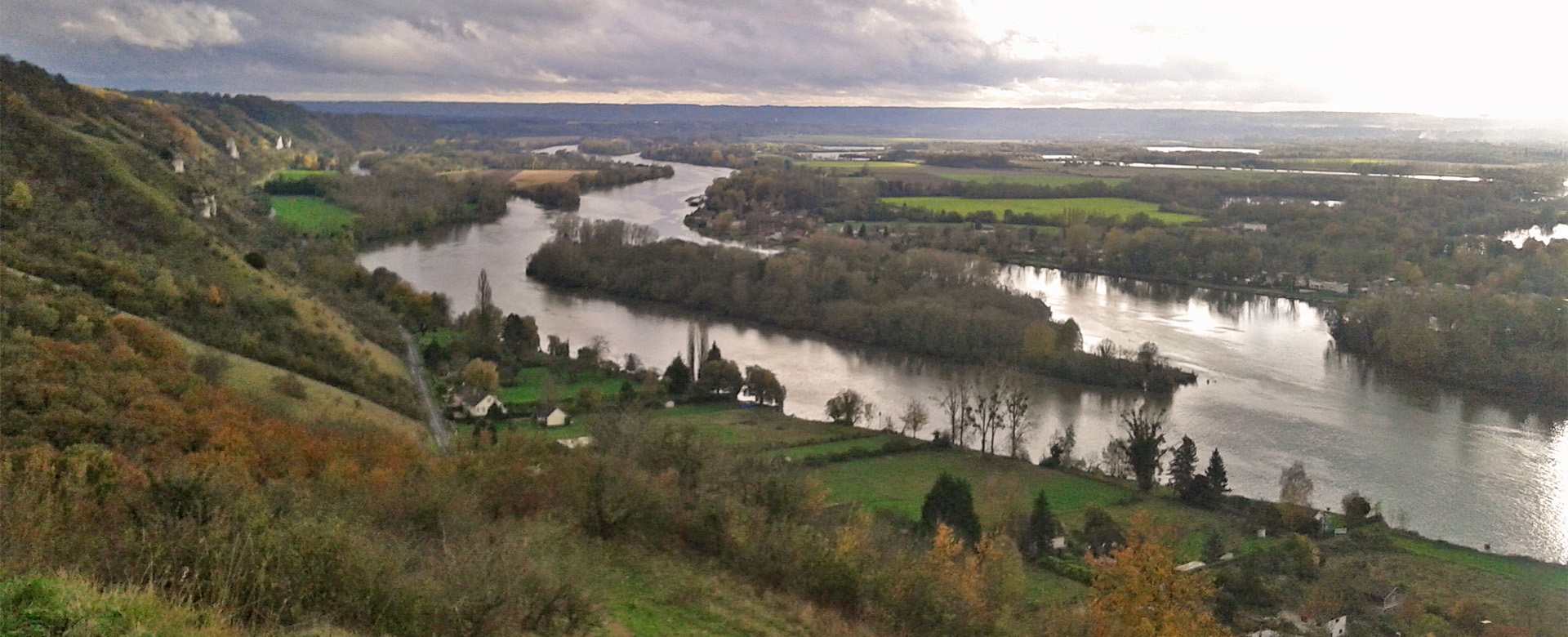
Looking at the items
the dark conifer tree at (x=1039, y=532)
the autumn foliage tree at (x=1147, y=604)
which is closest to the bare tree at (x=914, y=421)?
the dark conifer tree at (x=1039, y=532)

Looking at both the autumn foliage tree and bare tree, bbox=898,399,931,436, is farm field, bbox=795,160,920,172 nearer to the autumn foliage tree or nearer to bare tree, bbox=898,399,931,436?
bare tree, bbox=898,399,931,436

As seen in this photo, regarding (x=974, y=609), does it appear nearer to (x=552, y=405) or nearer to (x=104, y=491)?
(x=104, y=491)

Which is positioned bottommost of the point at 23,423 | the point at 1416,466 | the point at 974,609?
the point at 1416,466

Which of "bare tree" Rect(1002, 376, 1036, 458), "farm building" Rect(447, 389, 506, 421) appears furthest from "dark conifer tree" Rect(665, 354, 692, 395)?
"bare tree" Rect(1002, 376, 1036, 458)

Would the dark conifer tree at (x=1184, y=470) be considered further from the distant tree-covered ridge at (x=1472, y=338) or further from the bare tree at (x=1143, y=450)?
the distant tree-covered ridge at (x=1472, y=338)

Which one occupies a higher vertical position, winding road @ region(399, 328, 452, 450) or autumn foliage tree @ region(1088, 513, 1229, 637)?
autumn foliage tree @ region(1088, 513, 1229, 637)

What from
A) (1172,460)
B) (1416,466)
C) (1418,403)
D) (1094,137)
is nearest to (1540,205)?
(1418,403)
